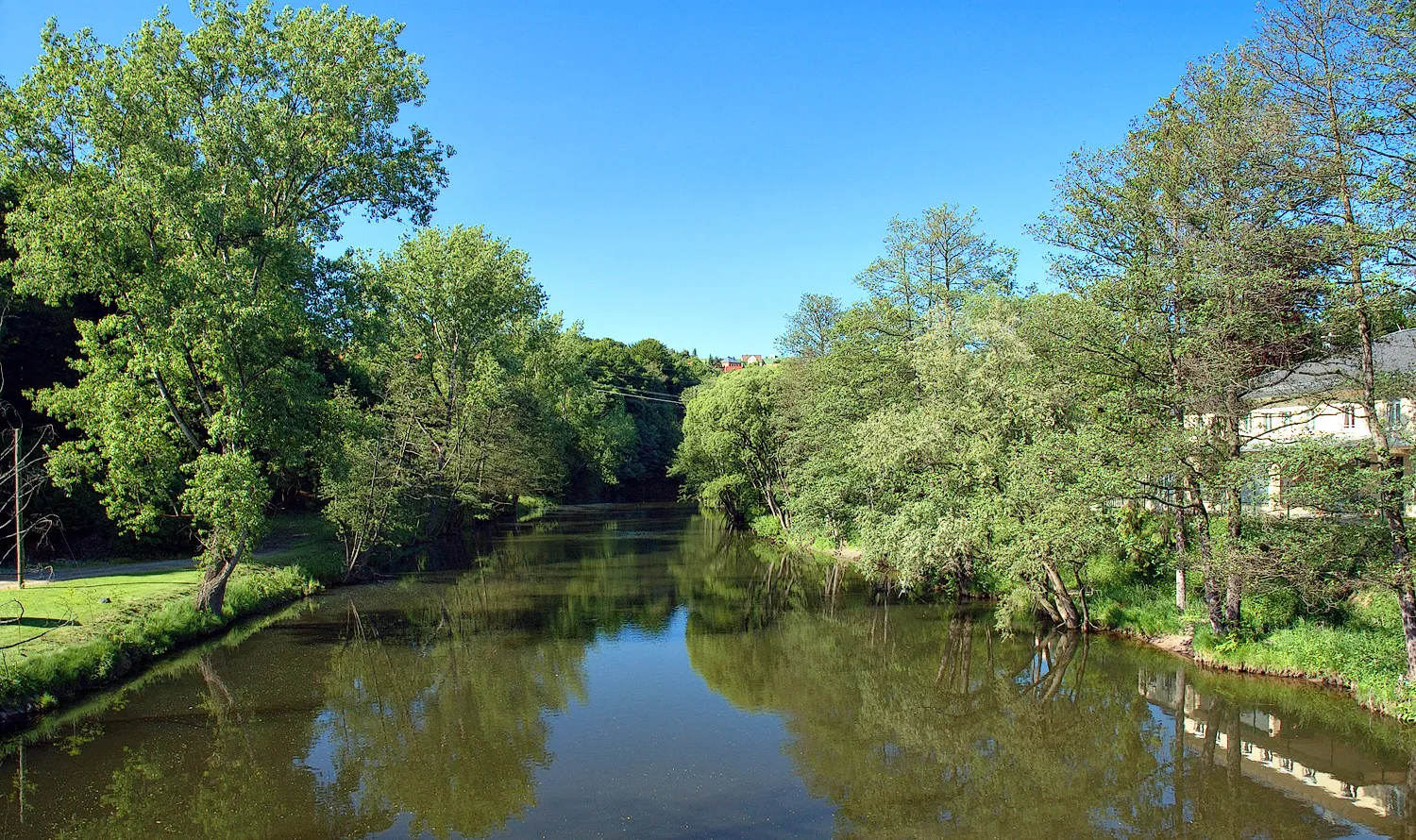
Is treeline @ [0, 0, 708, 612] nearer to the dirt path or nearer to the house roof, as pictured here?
the dirt path

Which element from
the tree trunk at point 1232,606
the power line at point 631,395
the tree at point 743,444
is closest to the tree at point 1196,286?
the tree trunk at point 1232,606

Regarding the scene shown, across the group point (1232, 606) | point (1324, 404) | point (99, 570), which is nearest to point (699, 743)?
point (1232, 606)

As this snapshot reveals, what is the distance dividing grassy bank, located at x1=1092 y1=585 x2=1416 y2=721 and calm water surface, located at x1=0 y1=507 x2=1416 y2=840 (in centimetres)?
50

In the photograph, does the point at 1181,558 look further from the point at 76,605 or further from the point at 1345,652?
the point at 76,605

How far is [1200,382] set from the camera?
53.6 ft

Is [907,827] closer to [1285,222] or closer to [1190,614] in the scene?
[1190,614]

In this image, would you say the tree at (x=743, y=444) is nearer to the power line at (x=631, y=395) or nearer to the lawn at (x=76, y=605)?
the lawn at (x=76, y=605)

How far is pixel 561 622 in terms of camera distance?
23250mm

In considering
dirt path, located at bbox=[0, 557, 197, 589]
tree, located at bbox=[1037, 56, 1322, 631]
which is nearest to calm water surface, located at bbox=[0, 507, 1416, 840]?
tree, located at bbox=[1037, 56, 1322, 631]

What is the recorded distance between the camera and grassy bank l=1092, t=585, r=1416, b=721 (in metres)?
14.4

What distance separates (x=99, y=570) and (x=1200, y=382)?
29.1 metres

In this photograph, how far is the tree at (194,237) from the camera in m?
18.2

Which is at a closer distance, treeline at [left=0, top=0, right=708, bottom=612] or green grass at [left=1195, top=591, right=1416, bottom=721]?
green grass at [left=1195, top=591, right=1416, bottom=721]

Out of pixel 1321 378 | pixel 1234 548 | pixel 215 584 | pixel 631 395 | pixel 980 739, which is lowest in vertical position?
pixel 980 739
